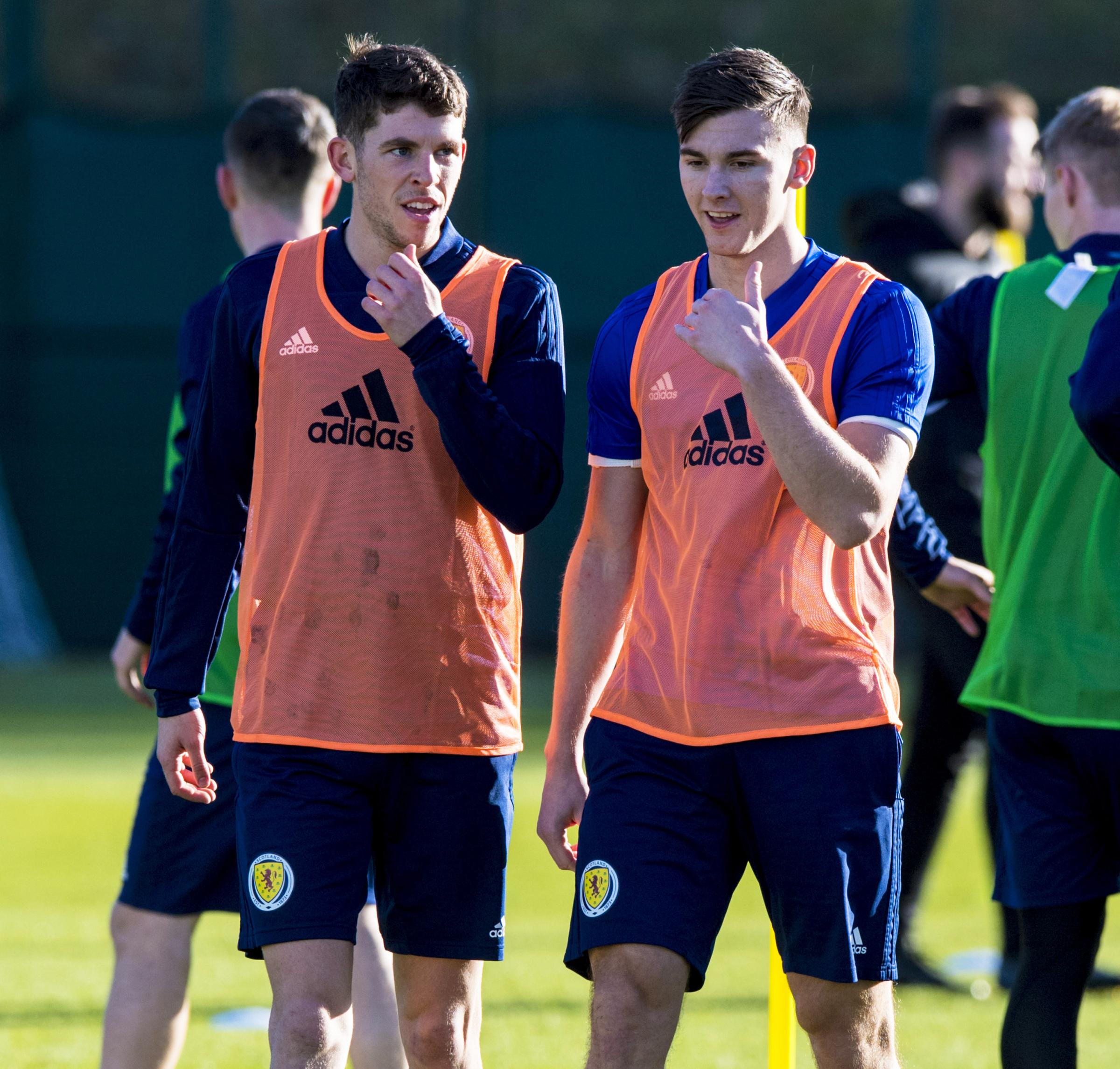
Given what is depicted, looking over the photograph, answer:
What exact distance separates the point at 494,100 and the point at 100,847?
11149 millimetres

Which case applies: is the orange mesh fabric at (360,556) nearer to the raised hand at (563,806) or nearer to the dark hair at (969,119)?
the raised hand at (563,806)

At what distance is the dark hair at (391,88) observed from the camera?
3488 millimetres

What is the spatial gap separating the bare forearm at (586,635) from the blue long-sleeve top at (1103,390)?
0.90 meters

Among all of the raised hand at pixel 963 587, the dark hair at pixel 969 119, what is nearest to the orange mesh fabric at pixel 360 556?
the raised hand at pixel 963 587

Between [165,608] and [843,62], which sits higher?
[843,62]

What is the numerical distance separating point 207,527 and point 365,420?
42 centimetres

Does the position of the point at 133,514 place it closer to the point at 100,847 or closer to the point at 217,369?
the point at 100,847

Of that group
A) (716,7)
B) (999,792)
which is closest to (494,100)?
(716,7)

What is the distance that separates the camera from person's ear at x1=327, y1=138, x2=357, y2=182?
3.57 meters

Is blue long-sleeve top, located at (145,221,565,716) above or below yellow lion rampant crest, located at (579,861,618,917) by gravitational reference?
above

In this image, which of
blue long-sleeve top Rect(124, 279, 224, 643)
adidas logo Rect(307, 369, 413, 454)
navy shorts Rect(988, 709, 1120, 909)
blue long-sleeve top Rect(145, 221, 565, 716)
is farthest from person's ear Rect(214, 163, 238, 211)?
navy shorts Rect(988, 709, 1120, 909)

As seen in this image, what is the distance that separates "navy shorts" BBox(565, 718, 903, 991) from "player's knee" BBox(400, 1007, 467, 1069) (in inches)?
13.5

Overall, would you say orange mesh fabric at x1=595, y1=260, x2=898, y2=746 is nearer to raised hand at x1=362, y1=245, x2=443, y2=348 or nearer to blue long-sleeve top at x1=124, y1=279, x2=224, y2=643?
raised hand at x1=362, y1=245, x2=443, y2=348

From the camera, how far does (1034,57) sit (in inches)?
812
